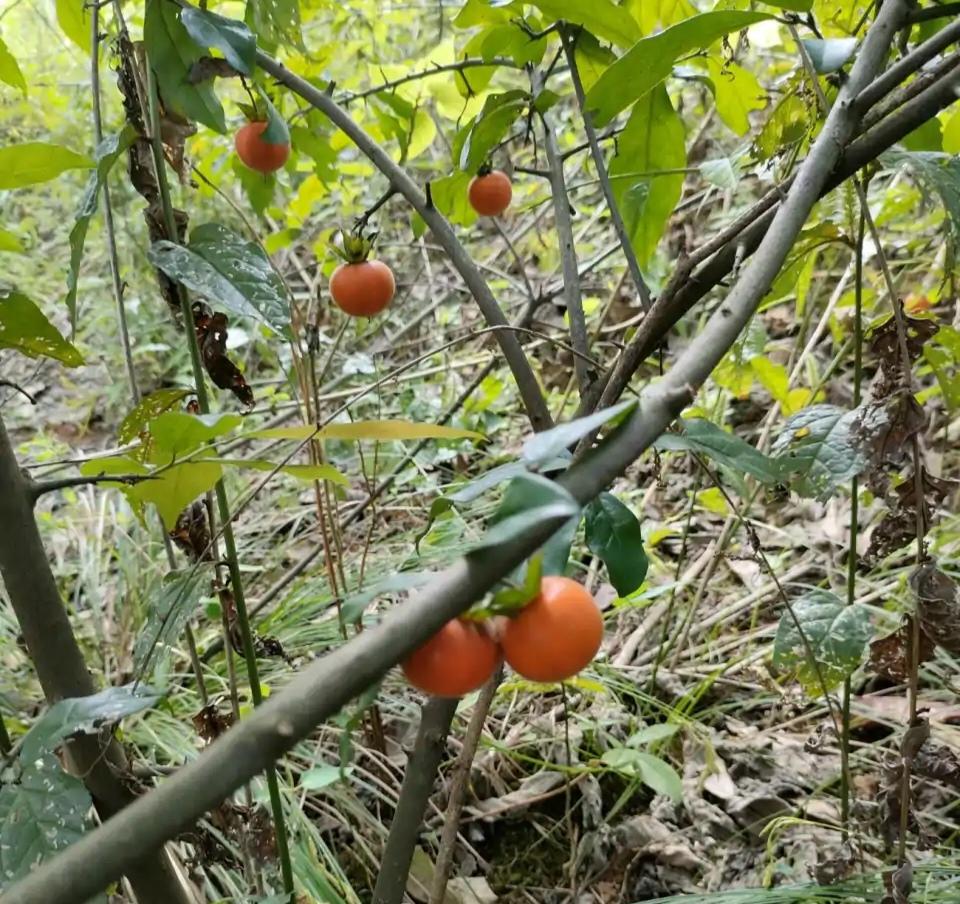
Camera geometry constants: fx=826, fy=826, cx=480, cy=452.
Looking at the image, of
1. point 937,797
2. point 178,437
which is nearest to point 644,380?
point 937,797

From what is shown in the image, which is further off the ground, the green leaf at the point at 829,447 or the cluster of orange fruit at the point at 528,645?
the cluster of orange fruit at the point at 528,645

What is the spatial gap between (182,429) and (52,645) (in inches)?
10.2

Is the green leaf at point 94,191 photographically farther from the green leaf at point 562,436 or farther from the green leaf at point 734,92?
the green leaf at point 734,92

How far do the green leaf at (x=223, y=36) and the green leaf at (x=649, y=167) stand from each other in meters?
0.34

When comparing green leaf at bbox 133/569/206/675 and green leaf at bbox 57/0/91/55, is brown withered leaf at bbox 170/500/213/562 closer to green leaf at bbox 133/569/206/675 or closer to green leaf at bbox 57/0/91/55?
green leaf at bbox 133/569/206/675

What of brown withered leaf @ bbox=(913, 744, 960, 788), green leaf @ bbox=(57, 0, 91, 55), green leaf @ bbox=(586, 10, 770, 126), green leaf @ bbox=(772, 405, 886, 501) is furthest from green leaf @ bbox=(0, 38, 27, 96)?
brown withered leaf @ bbox=(913, 744, 960, 788)

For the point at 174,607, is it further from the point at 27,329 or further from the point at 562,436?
the point at 562,436

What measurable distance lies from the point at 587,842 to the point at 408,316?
2014 millimetres

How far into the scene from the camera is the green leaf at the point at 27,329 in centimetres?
62

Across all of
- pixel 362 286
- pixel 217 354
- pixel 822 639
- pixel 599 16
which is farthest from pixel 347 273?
pixel 822 639

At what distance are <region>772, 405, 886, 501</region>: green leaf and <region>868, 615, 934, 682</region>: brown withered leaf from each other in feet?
0.46

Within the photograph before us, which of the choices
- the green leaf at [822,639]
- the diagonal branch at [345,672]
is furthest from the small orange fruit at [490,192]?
the diagonal branch at [345,672]

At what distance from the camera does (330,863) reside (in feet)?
3.63

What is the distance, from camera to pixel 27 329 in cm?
63
